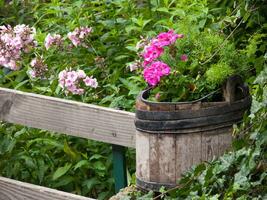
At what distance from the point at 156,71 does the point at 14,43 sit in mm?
1894

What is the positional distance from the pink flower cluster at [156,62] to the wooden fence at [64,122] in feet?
2.17

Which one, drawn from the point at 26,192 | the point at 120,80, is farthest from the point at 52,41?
the point at 26,192

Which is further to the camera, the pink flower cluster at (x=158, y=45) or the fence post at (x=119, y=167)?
the fence post at (x=119, y=167)

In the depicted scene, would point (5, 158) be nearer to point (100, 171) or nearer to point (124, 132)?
point (100, 171)

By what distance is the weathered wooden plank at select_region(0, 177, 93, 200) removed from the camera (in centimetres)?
490

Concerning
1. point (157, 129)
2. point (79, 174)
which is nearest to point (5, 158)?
point (79, 174)

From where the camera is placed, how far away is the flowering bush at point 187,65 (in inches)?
157

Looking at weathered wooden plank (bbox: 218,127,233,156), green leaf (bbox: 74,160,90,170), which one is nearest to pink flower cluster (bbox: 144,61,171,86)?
weathered wooden plank (bbox: 218,127,233,156)

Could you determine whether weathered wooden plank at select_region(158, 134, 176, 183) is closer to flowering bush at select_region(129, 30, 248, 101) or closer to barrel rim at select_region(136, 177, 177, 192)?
barrel rim at select_region(136, 177, 177, 192)

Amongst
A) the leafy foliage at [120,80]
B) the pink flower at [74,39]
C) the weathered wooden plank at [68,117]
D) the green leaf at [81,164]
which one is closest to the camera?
the leafy foliage at [120,80]

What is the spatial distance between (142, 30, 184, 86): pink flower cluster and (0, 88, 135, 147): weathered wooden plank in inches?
26.0

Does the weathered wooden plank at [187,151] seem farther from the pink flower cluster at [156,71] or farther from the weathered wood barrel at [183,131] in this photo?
the pink flower cluster at [156,71]

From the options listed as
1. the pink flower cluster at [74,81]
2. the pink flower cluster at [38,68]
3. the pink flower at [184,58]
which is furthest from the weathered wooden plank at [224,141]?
the pink flower cluster at [38,68]

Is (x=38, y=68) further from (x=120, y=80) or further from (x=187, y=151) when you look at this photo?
(x=187, y=151)
